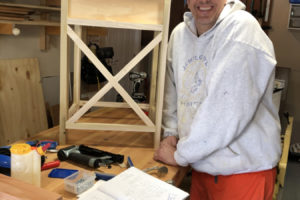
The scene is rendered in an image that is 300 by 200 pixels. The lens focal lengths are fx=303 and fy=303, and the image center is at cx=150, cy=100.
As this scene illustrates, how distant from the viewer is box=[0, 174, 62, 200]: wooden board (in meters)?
0.73

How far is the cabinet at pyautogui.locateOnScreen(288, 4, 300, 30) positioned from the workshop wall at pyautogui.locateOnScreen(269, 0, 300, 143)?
0.16ft

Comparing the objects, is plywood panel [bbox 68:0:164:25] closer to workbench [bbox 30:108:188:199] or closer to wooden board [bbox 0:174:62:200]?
workbench [bbox 30:108:188:199]

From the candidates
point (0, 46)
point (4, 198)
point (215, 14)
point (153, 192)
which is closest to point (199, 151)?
point (153, 192)

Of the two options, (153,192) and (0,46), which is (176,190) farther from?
(0,46)

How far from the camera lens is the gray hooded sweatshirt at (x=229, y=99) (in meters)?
1.06

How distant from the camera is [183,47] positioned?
132cm

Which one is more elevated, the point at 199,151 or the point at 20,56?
the point at 20,56

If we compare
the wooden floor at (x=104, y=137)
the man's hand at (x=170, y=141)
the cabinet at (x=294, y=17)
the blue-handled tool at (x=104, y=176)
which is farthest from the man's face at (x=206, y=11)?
the cabinet at (x=294, y=17)

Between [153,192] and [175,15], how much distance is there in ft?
7.75

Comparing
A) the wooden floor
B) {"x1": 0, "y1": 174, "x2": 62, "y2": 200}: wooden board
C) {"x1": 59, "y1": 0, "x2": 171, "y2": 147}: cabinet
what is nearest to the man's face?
{"x1": 59, "y1": 0, "x2": 171, "y2": 147}: cabinet

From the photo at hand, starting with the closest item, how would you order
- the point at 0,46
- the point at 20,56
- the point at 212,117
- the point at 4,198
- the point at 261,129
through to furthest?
the point at 4,198, the point at 212,117, the point at 261,129, the point at 0,46, the point at 20,56

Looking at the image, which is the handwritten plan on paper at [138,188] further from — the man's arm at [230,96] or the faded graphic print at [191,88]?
the faded graphic print at [191,88]

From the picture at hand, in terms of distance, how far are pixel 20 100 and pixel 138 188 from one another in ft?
4.44

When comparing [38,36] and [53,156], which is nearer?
[53,156]
